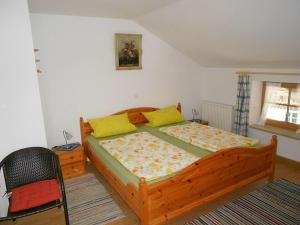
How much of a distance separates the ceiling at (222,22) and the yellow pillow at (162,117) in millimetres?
1282

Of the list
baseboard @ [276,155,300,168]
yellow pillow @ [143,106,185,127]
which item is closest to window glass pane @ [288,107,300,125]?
baseboard @ [276,155,300,168]

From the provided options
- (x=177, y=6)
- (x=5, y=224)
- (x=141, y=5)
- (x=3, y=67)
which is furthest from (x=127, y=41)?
(x=5, y=224)

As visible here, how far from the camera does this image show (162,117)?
14.1 ft

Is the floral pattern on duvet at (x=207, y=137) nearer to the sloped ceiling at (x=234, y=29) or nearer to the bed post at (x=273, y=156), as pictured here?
the bed post at (x=273, y=156)

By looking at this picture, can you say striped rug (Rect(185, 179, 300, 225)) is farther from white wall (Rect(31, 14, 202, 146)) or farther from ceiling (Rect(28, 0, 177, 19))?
ceiling (Rect(28, 0, 177, 19))

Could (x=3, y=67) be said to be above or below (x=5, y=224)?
above

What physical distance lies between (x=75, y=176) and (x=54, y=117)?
981mm

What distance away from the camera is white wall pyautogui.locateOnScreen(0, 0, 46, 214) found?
233 centimetres

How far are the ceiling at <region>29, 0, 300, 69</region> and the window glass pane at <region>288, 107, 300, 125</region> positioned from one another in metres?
0.86

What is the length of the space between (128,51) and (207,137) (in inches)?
80.5

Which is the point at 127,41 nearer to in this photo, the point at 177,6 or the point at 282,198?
the point at 177,6

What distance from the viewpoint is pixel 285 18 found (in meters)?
2.42

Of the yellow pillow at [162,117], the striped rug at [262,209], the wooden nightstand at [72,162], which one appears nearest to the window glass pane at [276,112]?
the striped rug at [262,209]

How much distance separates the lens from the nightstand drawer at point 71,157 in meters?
3.33
